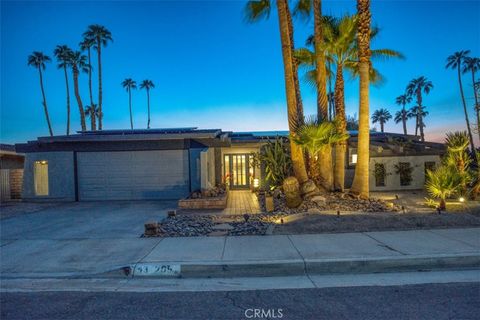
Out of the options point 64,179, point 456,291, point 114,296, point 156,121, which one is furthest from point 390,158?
point 156,121

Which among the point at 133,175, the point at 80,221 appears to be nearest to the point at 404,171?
the point at 133,175

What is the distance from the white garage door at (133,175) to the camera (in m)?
15.7

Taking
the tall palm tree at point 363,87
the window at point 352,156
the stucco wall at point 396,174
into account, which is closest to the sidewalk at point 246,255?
the tall palm tree at point 363,87

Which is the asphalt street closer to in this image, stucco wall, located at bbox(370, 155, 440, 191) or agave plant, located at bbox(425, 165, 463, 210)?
agave plant, located at bbox(425, 165, 463, 210)

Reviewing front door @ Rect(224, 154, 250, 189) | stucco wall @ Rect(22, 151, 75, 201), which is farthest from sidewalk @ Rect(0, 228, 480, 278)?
front door @ Rect(224, 154, 250, 189)

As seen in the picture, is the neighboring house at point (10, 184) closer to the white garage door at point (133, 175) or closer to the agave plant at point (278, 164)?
the white garage door at point (133, 175)

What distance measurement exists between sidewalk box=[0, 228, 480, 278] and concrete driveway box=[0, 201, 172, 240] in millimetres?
724

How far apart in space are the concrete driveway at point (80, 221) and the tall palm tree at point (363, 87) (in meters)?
7.28

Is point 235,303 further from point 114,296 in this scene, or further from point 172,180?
point 172,180

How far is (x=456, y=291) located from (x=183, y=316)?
153 inches

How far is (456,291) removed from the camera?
4352 mm

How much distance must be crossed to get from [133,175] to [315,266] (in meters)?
12.5

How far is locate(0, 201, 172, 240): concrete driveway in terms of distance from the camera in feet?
26.8

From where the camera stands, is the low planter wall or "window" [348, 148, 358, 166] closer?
the low planter wall
